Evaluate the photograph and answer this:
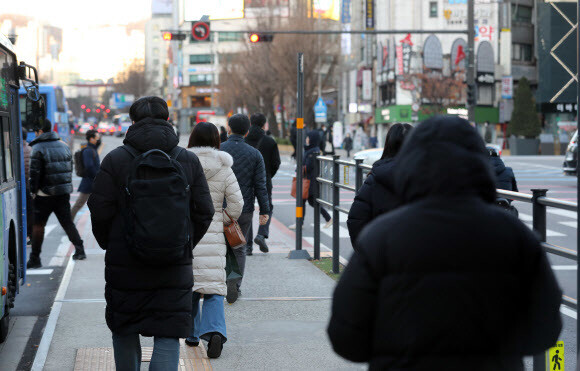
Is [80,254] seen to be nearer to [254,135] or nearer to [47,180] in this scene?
[47,180]

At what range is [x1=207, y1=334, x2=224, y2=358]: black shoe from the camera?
6.44 meters

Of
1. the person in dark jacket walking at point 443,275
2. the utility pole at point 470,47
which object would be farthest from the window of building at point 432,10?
the person in dark jacket walking at point 443,275

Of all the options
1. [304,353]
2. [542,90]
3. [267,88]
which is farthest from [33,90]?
[267,88]

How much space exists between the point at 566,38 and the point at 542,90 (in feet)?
0.96

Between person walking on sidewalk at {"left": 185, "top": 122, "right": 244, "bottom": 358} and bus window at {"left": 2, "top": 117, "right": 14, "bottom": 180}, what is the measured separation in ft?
6.21

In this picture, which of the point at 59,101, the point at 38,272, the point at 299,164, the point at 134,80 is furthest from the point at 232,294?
the point at 134,80

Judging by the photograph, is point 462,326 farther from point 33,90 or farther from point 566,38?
point 33,90

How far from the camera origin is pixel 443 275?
8.36ft

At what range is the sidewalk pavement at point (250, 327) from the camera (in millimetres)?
6348

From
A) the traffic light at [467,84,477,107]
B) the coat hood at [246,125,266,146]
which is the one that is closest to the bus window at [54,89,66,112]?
the traffic light at [467,84,477,107]

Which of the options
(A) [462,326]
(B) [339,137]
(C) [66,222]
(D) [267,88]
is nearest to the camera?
(A) [462,326]

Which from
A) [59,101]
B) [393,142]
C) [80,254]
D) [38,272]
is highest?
[59,101]

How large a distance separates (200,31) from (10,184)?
782 inches

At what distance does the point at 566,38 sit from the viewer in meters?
4.52
